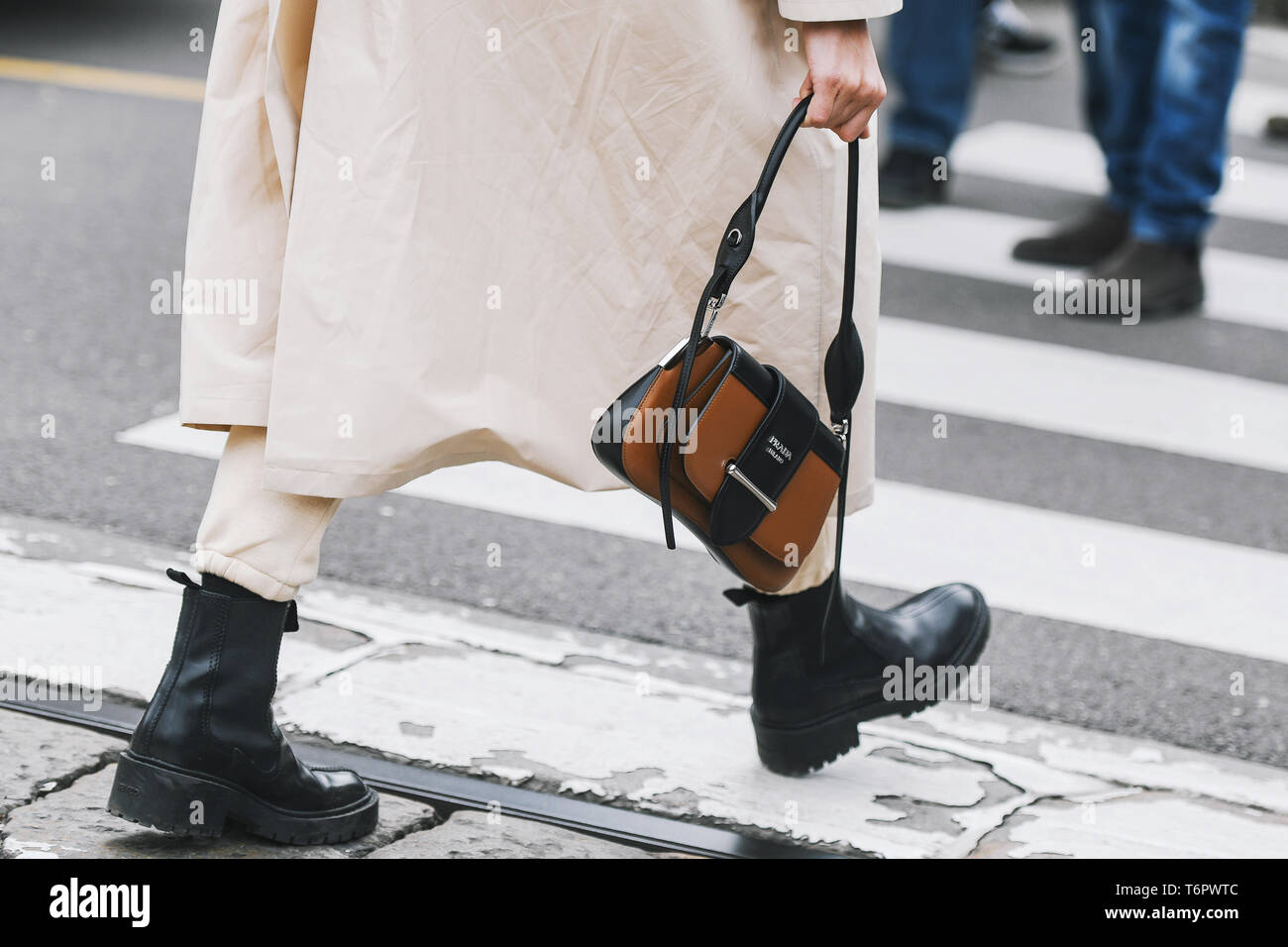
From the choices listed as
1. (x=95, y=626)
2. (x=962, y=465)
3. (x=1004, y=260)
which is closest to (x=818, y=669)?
(x=95, y=626)

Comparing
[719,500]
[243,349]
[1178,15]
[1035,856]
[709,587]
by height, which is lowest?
[1035,856]

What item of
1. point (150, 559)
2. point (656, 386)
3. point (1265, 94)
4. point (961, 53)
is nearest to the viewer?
point (656, 386)

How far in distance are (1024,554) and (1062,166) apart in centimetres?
348

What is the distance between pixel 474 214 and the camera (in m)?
2.10

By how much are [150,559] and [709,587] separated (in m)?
0.93

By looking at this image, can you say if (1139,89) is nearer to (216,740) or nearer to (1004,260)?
(1004,260)

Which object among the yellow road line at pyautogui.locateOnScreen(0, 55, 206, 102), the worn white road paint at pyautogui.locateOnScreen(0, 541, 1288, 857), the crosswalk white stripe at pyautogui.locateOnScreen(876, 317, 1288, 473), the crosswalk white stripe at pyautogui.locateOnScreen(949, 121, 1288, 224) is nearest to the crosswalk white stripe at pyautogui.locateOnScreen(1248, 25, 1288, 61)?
the crosswalk white stripe at pyautogui.locateOnScreen(949, 121, 1288, 224)

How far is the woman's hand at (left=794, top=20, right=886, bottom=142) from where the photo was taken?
6.85 ft

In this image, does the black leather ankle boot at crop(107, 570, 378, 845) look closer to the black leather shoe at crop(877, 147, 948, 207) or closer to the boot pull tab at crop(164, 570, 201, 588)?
the boot pull tab at crop(164, 570, 201, 588)

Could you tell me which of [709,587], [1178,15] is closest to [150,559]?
[709,587]

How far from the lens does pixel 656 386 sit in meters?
2.03

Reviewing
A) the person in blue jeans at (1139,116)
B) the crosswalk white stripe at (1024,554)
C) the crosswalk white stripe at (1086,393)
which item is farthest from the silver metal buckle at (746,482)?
the person in blue jeans at (1139,116)

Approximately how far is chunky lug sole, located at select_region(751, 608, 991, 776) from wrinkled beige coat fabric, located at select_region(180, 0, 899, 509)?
0.49 m

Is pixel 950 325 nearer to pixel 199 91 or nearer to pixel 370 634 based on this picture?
pixel 370 634
